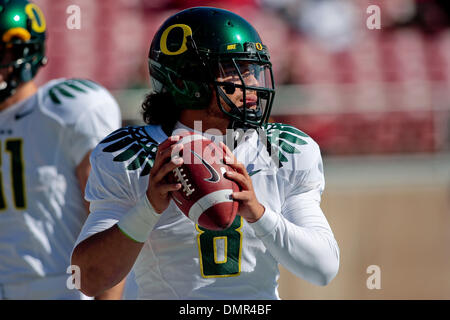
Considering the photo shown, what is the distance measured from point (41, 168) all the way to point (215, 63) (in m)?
1.09

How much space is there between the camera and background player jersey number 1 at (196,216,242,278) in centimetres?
196

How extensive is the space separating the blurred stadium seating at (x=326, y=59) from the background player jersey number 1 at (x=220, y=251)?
4.80m

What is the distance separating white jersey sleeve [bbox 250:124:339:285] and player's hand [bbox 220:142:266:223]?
0.9 inches

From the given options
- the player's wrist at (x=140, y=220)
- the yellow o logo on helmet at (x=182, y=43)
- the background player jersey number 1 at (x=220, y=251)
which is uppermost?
the yellow o logo on helmet at (x=182, y=43)

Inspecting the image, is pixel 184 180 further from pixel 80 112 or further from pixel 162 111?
pixel 80 112

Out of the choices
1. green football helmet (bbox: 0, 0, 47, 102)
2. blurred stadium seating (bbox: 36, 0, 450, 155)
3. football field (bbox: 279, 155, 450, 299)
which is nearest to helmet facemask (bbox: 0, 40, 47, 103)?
green football helmet (bbox: 0, 0, 47, 102)

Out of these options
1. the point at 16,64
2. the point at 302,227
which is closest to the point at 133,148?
the point at 302,227

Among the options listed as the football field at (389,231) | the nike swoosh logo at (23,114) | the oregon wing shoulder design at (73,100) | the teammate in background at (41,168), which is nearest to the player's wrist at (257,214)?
the teammate in background at (41,168)

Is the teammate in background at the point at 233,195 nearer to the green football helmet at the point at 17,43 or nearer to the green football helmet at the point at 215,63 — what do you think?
the green football helmet at the point at 215,63

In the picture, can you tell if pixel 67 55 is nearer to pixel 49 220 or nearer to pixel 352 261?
pixel 352 261

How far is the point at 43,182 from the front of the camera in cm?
286

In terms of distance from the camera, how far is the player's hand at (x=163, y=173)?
70.2 inches

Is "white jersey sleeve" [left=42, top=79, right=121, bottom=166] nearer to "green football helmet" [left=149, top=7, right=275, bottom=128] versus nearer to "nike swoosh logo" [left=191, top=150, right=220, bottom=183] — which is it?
"green football helmet" [left=149, top=7, right=275, bottom=128]
